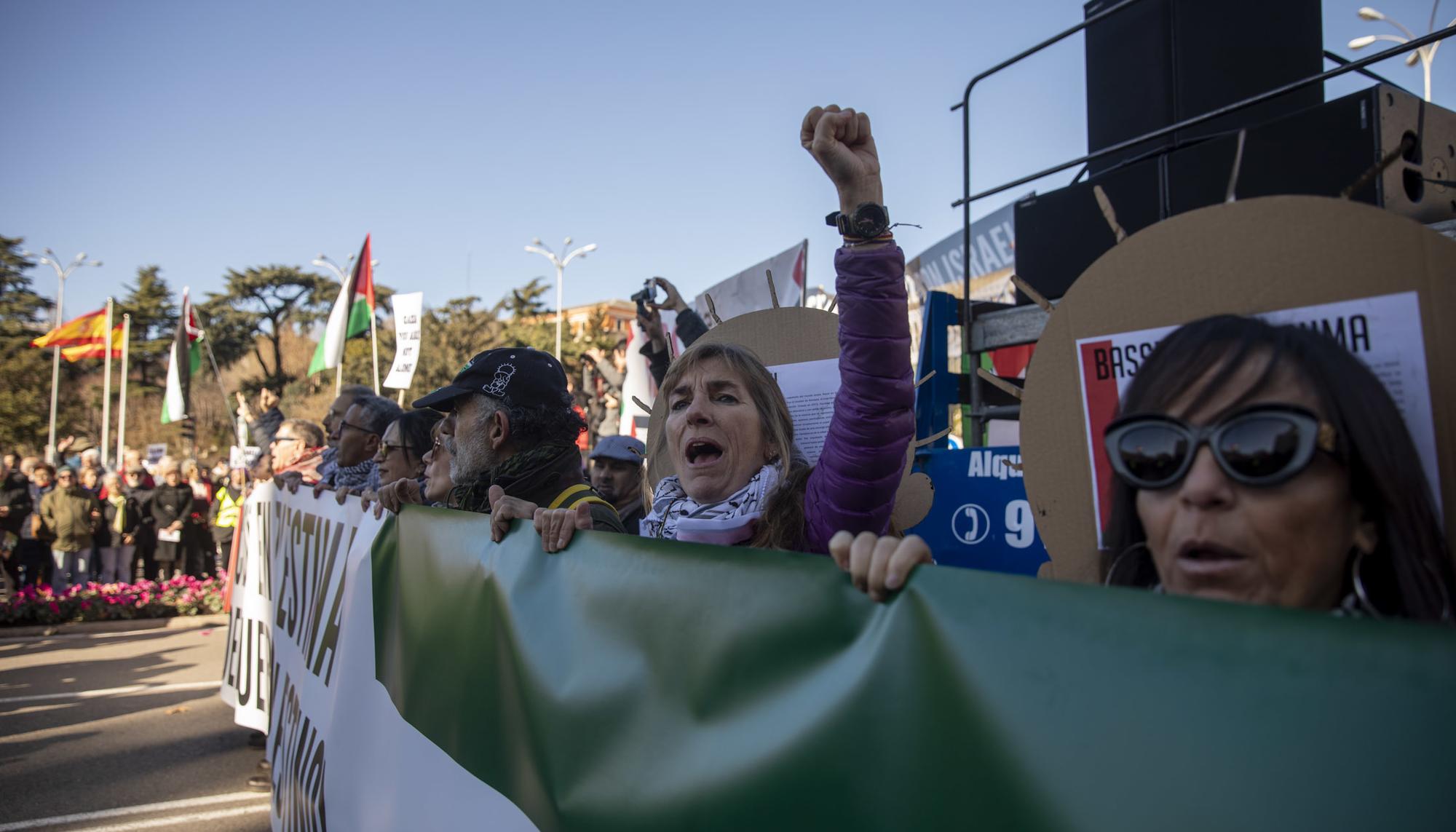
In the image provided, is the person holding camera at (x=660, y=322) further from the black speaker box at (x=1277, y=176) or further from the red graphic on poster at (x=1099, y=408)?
the red graphic on poster at (x=1099, y=408)

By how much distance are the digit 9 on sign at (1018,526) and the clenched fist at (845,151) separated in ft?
6.81

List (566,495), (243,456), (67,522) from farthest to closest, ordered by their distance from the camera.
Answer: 1. (243,456)
2. (67,522)
3. (566,495)

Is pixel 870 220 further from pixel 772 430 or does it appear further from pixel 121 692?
pixel 121 692

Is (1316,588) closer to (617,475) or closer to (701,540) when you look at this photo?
(701,540)

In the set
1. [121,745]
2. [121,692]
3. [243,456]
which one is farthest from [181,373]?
[121,745]

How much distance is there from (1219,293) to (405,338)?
13.5 m

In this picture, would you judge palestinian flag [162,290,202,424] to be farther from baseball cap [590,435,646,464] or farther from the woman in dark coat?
baseball cap [590,435,646,464]

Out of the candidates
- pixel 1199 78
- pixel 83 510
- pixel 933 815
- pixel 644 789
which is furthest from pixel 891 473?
pixel 83 510

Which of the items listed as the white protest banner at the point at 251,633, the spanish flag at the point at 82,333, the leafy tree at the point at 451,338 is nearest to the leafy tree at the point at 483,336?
the leafy tree at the point at 451,338

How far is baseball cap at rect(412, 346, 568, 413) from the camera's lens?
2912 mm

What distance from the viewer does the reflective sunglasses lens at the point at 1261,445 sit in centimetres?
102

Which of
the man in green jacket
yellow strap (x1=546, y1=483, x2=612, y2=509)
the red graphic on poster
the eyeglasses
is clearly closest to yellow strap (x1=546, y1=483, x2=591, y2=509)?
yellow strap (x1=546, y1=483, x2=612, y2=509)

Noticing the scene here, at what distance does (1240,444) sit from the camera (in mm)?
1041

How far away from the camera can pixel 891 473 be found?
6.21ft
